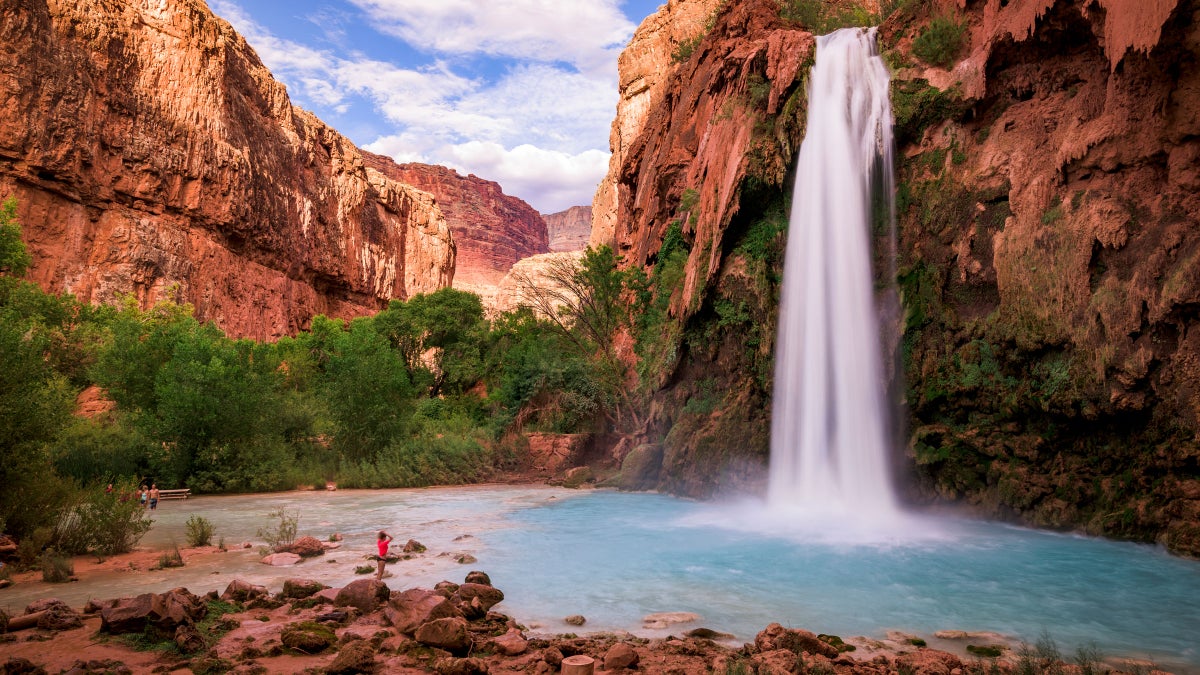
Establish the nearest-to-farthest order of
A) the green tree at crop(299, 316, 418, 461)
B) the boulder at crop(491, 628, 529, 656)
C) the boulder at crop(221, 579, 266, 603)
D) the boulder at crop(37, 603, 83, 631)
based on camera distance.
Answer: the boulder at crop(491, 628, 529, 656), the boulder at crop(37, 603, 83, 631), the boulder at crop(221, 579, 266, 603), the green tree at crop(299, 316, 418, 461)

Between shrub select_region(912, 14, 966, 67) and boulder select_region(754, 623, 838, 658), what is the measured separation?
15.0 metres

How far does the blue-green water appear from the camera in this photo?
6387mm

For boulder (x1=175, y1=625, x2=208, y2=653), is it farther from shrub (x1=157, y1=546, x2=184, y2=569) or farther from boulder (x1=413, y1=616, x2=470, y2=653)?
shrub (x1=157, y1=546, x2=184, y2=569)

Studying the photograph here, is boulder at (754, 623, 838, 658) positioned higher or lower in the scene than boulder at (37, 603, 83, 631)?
higher

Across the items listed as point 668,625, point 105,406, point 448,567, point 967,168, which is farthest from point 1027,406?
point 105,406

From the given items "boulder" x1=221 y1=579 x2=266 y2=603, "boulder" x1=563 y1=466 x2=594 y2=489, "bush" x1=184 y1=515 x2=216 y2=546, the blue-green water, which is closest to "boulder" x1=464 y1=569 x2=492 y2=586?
the blue-green water

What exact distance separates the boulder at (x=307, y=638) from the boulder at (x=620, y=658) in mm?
2232

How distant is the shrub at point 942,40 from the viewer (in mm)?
15188

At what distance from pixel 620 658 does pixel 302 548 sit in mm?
6226

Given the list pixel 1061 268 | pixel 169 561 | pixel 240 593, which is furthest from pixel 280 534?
pixel 1061 268

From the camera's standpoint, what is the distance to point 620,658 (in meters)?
4.77

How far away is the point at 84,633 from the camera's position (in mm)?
5160

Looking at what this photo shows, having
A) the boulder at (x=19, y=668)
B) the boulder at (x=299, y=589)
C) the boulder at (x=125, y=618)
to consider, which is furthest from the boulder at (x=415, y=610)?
the boulder at (x=19, y=668)

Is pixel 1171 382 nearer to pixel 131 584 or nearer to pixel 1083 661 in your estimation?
pixel 1083 661
